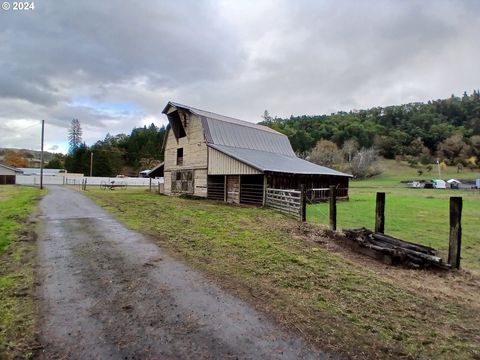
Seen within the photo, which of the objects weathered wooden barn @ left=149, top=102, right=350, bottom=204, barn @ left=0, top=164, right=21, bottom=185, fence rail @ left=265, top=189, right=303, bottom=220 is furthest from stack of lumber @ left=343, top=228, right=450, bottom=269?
barn @ left=0, top=164, right=21, bottom=185

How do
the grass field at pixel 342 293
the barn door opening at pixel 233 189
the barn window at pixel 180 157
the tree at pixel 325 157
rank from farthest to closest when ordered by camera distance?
the tree at pixel 325 157
the barn window at pixel 180 157
the barn door opening at pixel 233 189
the grass field at pixel 342 293

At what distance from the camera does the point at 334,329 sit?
3971mm

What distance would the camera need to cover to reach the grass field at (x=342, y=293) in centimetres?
380

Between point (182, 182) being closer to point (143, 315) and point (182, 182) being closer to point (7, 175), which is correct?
point (143, 315)

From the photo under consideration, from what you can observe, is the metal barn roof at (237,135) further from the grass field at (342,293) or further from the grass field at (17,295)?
the grass field at (17,295)

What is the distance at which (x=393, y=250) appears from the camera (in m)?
7.45

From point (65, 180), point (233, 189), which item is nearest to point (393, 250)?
point (233, 189)

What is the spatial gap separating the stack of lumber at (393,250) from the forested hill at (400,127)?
266 ft

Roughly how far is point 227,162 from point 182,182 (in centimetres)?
705

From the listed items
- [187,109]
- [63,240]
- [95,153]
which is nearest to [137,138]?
[95,153]

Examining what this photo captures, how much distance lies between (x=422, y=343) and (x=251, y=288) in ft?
7.94

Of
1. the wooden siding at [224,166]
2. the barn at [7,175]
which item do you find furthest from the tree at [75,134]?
the wooden siding at [224,166]

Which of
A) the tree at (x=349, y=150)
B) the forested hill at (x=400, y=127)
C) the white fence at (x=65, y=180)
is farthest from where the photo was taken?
the forested hill at (x=400, y=127)

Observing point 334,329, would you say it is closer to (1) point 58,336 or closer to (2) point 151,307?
(2) point 151,307
